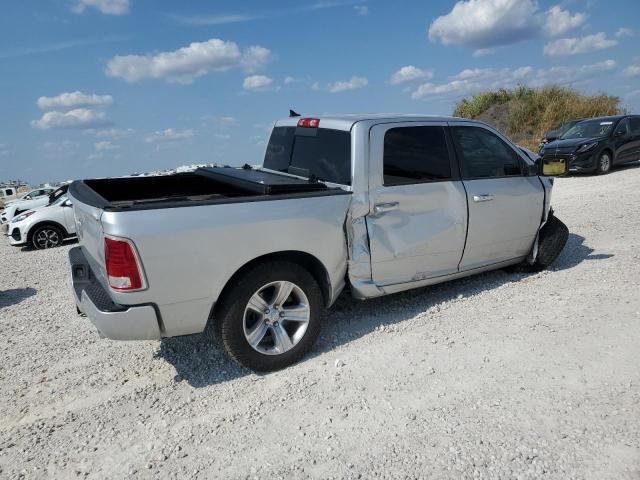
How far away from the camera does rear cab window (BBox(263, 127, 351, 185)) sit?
A: 4.05m

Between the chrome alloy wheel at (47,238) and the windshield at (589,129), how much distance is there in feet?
47.3

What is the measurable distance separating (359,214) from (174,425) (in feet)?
6.66

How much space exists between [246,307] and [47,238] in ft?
30.7

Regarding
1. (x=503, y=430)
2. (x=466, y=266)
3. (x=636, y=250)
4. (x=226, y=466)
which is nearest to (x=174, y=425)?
(x=226, y=466)

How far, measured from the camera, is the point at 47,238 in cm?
1089

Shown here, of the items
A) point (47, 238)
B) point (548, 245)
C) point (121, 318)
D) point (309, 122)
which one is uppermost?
point (309, 122)

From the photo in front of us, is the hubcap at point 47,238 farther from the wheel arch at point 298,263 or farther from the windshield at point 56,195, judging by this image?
the wheel arch at point 298,263

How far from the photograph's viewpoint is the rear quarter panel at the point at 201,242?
299 cm

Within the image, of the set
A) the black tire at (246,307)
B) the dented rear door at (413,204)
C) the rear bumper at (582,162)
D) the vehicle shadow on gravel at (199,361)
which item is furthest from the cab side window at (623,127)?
the vehicle shadow on gravel at (199,361)

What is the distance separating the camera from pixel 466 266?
4797 mm

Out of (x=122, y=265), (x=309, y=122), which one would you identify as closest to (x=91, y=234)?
(x=122, y=265)

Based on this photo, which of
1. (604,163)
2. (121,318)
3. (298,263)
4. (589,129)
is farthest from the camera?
(589,129)

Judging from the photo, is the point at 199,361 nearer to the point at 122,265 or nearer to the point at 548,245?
the point at 122,265

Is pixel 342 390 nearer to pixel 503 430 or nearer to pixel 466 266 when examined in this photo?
pixel 503 430
